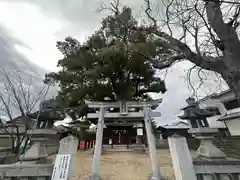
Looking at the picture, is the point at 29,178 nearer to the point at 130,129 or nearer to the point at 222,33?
the point at 222,33

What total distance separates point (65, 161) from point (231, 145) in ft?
32.5

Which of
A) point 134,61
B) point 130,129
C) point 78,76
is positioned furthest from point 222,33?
point 130,129

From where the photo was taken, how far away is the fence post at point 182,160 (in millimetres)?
2680

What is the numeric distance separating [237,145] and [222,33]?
26.4 feet

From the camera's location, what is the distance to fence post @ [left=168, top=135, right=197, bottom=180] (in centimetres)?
268

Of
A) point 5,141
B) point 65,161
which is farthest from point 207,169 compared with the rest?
point 5,141

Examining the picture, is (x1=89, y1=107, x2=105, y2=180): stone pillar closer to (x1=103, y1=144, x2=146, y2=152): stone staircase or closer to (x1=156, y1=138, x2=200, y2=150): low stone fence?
(x1=103, y1=144, x2=146, y2=152): stone staircase

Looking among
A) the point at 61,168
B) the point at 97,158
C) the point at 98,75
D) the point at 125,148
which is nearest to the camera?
the point at 61,168

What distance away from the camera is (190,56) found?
3537mm

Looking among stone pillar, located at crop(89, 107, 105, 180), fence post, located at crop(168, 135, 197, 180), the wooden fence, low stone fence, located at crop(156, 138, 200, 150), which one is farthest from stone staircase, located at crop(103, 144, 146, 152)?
the wooden fence

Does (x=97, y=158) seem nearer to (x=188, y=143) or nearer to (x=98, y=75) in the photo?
(x=98, y=75)

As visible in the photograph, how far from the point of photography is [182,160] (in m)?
2.83

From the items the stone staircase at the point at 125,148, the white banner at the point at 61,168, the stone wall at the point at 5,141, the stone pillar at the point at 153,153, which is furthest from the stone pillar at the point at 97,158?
the stone wall at the point at 5,141

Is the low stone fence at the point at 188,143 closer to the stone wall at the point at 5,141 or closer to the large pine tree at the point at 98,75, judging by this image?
the large pine tree at the point at 98,75
